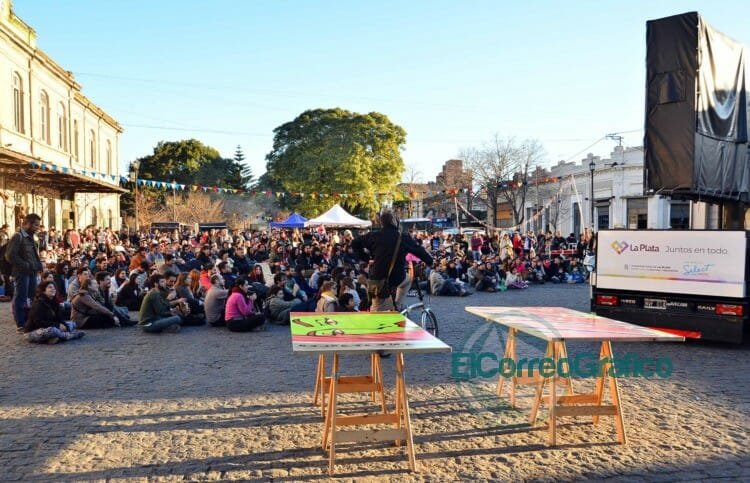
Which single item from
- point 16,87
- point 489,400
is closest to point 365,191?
point 16,87

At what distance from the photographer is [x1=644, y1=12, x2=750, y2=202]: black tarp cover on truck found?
10.6m

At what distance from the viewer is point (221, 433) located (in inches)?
212

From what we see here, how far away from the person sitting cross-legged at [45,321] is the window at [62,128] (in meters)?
25.7

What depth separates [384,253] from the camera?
25.2ft

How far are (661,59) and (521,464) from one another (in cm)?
905

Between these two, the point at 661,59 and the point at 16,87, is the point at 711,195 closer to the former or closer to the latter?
the point at 661,59

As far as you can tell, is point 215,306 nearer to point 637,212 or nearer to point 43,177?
point 43,177

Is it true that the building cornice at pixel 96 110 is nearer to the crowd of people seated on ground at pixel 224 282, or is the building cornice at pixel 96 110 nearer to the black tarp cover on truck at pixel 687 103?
the crowd of people seated on ground at pixel 224 282

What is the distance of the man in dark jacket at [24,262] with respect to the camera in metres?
10.2

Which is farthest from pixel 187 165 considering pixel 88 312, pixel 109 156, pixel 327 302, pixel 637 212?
pixel 327 302

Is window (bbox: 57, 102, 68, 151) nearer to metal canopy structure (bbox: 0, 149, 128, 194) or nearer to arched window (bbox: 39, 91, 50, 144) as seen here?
arched window (bbox: 39, 91, 50, 144)

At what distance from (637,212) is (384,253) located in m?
37.8

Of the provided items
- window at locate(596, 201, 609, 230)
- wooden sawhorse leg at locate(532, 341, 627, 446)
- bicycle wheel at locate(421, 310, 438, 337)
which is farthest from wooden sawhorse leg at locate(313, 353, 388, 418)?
window at locate(596, 201, 609, 230)

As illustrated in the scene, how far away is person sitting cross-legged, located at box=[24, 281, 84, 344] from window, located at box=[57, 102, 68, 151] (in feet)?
84.5
